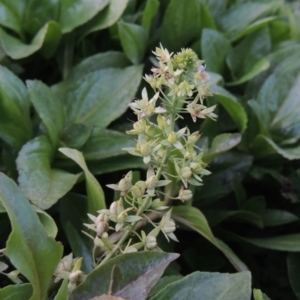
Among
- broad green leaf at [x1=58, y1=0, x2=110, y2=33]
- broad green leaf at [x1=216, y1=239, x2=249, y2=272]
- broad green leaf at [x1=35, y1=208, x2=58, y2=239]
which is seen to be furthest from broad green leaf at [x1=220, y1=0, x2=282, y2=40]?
broad green leaf at [x1=35, y1=208, x2=58, y2=239]

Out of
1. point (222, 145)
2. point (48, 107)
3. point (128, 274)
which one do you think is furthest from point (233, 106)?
point (128, 274)

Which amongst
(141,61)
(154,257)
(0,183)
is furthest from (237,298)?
(141,61)

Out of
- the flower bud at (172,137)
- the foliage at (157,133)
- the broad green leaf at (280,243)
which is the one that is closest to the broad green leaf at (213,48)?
the foliage at (157,133)

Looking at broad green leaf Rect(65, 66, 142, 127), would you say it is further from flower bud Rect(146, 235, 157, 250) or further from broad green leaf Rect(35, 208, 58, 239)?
flower bud Rect(146, 235, 157, 250)

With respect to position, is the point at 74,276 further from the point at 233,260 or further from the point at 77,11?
the point at 77,11

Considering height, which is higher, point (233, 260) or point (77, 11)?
point (77, 11)

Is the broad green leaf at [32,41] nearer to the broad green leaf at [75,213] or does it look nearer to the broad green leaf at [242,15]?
the broad green leaf at [75,213]
